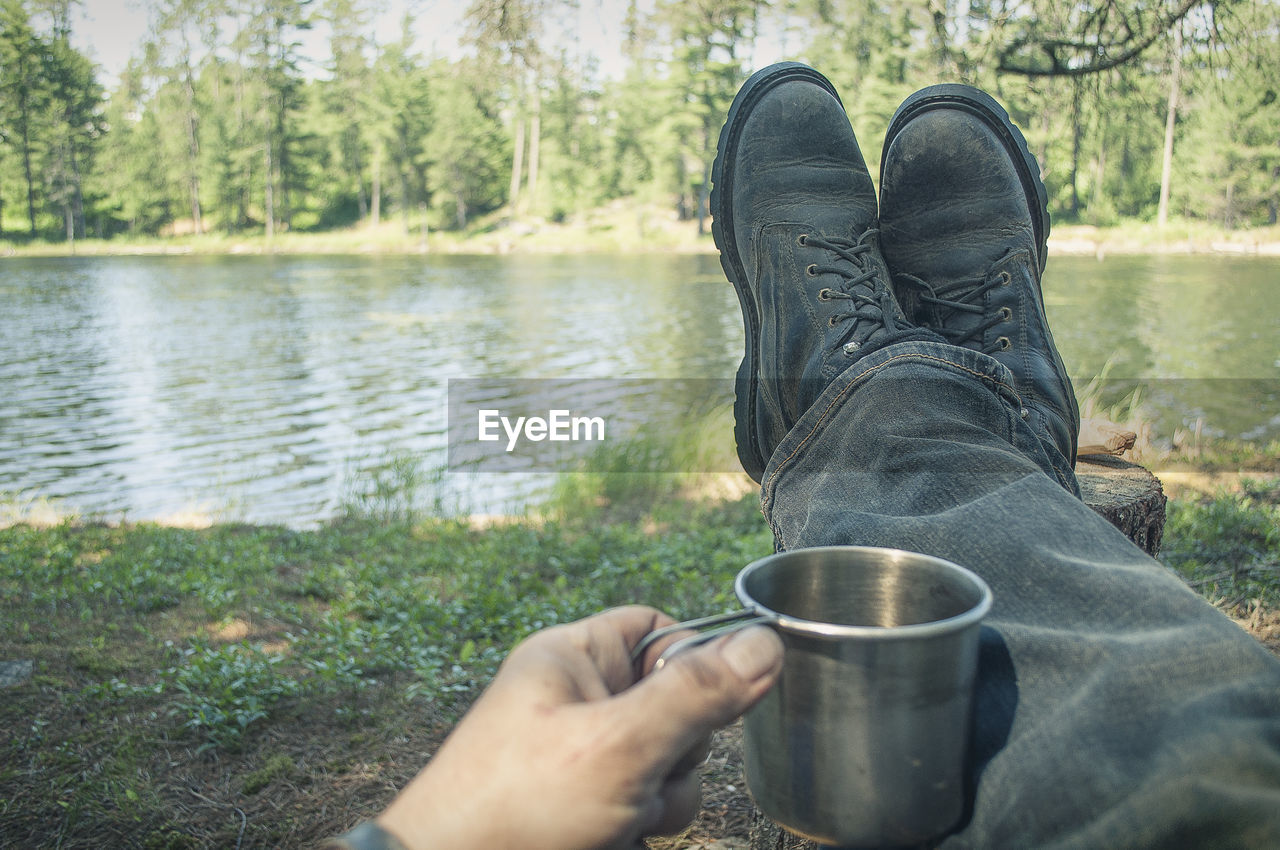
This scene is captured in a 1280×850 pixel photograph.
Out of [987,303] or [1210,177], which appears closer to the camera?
[987,303]

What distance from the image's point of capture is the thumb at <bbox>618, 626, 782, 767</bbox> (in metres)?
0.65

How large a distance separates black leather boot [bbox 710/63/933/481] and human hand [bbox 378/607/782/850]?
1053mm

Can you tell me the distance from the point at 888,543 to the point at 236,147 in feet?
147

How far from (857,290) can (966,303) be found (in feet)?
0.97

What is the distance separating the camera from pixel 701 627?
27.5 inches

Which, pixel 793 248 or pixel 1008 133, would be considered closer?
pixel 793 248

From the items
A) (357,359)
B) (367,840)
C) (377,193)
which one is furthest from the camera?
(377,193)

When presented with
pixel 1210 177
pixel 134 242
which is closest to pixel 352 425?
pixel 1210 177

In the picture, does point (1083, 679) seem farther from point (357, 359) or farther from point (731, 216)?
point (357, 359)

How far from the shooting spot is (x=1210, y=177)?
26.9 m

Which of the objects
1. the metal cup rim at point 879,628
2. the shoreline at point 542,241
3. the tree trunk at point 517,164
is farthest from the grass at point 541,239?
the metal cup rim at point 879,628

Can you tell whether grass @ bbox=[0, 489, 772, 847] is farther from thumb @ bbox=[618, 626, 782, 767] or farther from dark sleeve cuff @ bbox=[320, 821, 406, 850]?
thumb @ bbox=[618, 626, 782, 767]

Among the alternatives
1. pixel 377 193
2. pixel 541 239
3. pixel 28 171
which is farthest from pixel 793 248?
pixel 377 193

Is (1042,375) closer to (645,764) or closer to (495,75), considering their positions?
(645,764)
